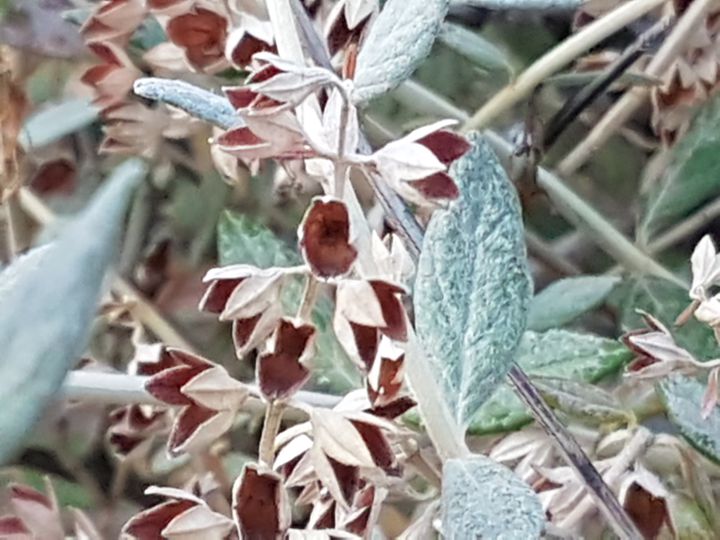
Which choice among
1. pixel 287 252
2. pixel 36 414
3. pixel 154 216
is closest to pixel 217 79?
pixel 287 252

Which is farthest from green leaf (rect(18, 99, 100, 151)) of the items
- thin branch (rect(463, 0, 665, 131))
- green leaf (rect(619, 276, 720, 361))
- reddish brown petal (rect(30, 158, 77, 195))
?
green leaf (rect(619, 276, 720, 361))

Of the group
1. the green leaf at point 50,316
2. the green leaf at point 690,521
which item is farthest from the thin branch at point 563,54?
the green leaf at point 50,316

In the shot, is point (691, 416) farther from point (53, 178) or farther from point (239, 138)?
point (53, 178)

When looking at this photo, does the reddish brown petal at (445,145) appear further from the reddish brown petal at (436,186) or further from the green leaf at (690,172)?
the green leaf at (690,172)

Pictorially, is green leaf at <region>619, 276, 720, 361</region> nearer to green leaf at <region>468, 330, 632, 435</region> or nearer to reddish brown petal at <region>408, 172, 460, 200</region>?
green leaf at <region>468, 330, 632, 435</region>

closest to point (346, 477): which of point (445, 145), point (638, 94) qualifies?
point (445, 145)

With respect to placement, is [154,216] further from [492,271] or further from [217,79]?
[492,271]
